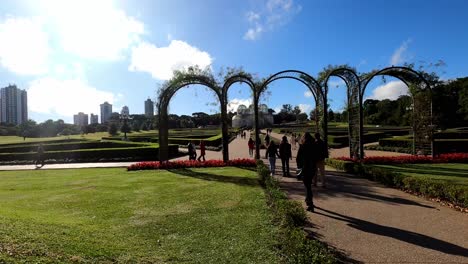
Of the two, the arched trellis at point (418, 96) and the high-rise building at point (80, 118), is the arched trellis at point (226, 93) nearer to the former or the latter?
the arched trellis at point (418, 96)

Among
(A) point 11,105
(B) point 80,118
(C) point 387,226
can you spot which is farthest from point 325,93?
(B) point 80,118

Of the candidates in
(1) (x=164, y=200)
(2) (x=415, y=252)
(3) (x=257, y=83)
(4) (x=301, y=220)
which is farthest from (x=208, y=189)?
(3) (x=257, y=83)

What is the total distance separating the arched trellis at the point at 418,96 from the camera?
55.5 feet

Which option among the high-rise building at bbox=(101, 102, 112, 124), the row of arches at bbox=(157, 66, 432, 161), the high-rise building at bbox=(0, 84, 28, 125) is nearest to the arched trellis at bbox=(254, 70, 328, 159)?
the row of arches at bbox=(157, 66, 432, 161)

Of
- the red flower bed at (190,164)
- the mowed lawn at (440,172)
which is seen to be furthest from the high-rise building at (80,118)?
the mowed lawn at (440,172)

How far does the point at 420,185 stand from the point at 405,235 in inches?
135

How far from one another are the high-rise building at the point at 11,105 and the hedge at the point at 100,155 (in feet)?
334

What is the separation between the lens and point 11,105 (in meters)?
116

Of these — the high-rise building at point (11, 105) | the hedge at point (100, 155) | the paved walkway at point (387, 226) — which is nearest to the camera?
the paved walkway at point (387, 226)

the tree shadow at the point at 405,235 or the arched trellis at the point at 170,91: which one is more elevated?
the arched trellis at the point at 170,91

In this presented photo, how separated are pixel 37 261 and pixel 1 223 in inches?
75.5

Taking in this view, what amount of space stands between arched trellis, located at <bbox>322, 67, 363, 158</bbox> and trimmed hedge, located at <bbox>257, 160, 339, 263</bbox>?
406 inches

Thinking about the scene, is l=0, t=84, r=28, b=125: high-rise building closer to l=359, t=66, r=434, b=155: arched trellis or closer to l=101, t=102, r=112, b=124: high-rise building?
l=101, t=102, r=112, b=124: high-rise building

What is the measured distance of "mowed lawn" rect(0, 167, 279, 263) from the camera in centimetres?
466
